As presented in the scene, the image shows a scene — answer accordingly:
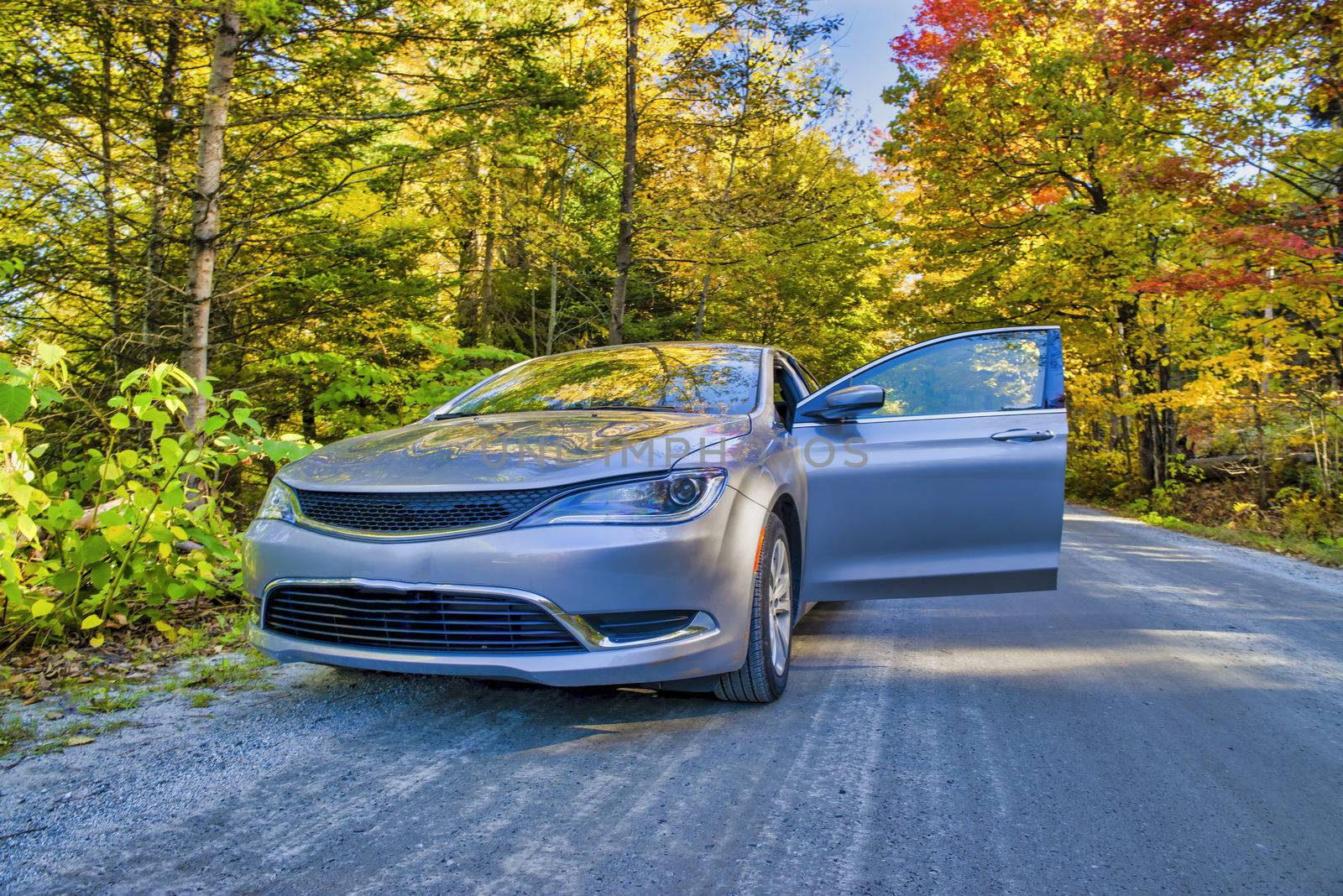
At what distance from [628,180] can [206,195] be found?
22.4 feet

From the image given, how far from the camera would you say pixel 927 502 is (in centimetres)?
385

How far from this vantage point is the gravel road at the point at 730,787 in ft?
6.45

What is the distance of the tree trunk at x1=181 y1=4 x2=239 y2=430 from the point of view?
21.0 ft

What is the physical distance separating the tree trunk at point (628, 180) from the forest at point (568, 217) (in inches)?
2.9

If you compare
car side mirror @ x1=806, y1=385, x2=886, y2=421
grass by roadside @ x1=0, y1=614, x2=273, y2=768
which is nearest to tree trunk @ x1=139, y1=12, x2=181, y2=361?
grass by roadside @ x1=0, y1=614, x2=273, y2=768

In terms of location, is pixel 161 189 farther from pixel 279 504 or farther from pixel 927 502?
pixel 927 502

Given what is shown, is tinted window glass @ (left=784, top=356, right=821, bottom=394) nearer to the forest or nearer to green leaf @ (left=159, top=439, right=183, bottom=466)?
the forest

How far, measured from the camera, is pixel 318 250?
848 cm

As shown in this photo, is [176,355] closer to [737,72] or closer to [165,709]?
[165,709]

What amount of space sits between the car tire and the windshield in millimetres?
701

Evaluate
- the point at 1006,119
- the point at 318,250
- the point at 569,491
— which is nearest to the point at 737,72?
the point at 1006,119

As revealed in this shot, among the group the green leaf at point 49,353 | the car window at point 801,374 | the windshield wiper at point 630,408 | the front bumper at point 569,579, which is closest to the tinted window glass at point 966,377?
the car window at point 801,374

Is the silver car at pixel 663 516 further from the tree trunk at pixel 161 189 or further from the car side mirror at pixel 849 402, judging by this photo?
the tree trunk at pixel 161 189

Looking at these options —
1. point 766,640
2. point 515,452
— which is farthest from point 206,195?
point 766,640
